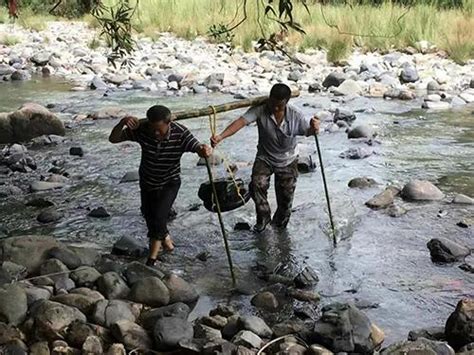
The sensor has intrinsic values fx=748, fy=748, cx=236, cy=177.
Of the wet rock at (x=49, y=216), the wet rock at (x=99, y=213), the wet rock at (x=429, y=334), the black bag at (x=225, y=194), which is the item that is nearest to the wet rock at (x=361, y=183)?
the black bag at (x=225, y=194)

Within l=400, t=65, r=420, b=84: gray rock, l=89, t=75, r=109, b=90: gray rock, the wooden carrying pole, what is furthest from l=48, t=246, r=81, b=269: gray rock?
l=400, t=65, r=420, b=84: gray rock

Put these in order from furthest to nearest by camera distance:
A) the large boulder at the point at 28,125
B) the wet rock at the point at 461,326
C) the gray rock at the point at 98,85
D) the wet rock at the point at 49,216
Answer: the gray rock at the point at 98,85 < the large boulder at the point at 28,125 < the wet rock at the point at 49,216 < the wet rock at the point at 461,326

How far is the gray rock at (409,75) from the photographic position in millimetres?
14539

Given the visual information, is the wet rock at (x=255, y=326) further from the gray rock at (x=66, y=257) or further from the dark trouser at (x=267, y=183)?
the dark trouser at (x=267, y=183)

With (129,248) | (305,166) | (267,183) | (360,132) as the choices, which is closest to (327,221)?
(267,183)

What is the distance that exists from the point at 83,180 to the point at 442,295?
463 centimetres

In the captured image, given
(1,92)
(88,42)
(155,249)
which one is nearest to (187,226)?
(155,249)

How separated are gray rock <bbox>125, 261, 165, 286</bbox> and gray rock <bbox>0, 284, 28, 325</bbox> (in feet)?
2.67

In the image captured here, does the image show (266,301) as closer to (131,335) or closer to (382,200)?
(131,335)

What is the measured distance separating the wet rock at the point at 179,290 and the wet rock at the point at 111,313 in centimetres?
43

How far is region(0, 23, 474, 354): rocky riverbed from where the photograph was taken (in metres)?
4.34

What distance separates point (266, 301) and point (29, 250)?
1787 mm

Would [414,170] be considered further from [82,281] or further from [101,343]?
[101,343]

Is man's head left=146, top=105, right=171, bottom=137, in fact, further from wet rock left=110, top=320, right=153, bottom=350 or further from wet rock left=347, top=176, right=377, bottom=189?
wet rock left=347, top=176, right=377, bottom=189
